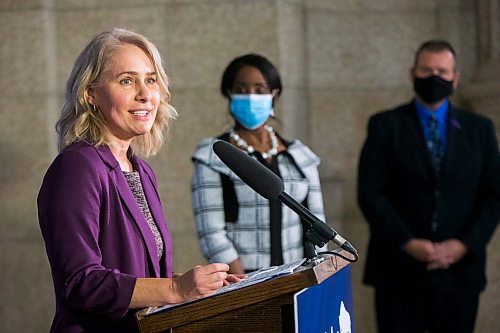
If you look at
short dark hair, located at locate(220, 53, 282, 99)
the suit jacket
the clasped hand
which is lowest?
the clasped hand

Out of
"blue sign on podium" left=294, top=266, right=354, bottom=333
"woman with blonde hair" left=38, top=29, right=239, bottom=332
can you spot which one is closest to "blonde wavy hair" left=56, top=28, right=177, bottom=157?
"woman with blonde hair" left=38, top=29, right=239, bottom=332

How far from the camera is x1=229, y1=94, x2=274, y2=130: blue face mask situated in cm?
441

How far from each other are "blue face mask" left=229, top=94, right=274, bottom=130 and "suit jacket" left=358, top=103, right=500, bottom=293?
33.7 inches

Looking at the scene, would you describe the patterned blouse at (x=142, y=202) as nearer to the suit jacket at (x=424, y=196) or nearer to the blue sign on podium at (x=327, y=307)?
the blue sign on podium at (x=327, y=307)

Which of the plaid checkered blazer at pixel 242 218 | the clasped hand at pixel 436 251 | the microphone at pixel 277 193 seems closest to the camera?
the microphone at pixel 277 193

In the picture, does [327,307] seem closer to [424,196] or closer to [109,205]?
[109,205]

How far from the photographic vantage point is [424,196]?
4945 mm

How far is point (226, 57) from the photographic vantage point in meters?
5.83

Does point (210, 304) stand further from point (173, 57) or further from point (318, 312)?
point (173, 57)

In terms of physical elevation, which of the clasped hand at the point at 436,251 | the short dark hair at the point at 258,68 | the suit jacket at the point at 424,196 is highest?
the short dark hair at the point at 258,68

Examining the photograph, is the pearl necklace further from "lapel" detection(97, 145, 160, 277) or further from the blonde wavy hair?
"lapel" detection(97, 145, 160, 277)

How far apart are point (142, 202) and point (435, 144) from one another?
2.61 meters

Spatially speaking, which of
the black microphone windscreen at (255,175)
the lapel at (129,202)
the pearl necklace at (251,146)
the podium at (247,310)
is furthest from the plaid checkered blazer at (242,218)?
the podium at (247,310)

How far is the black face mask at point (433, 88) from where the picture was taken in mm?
5004
